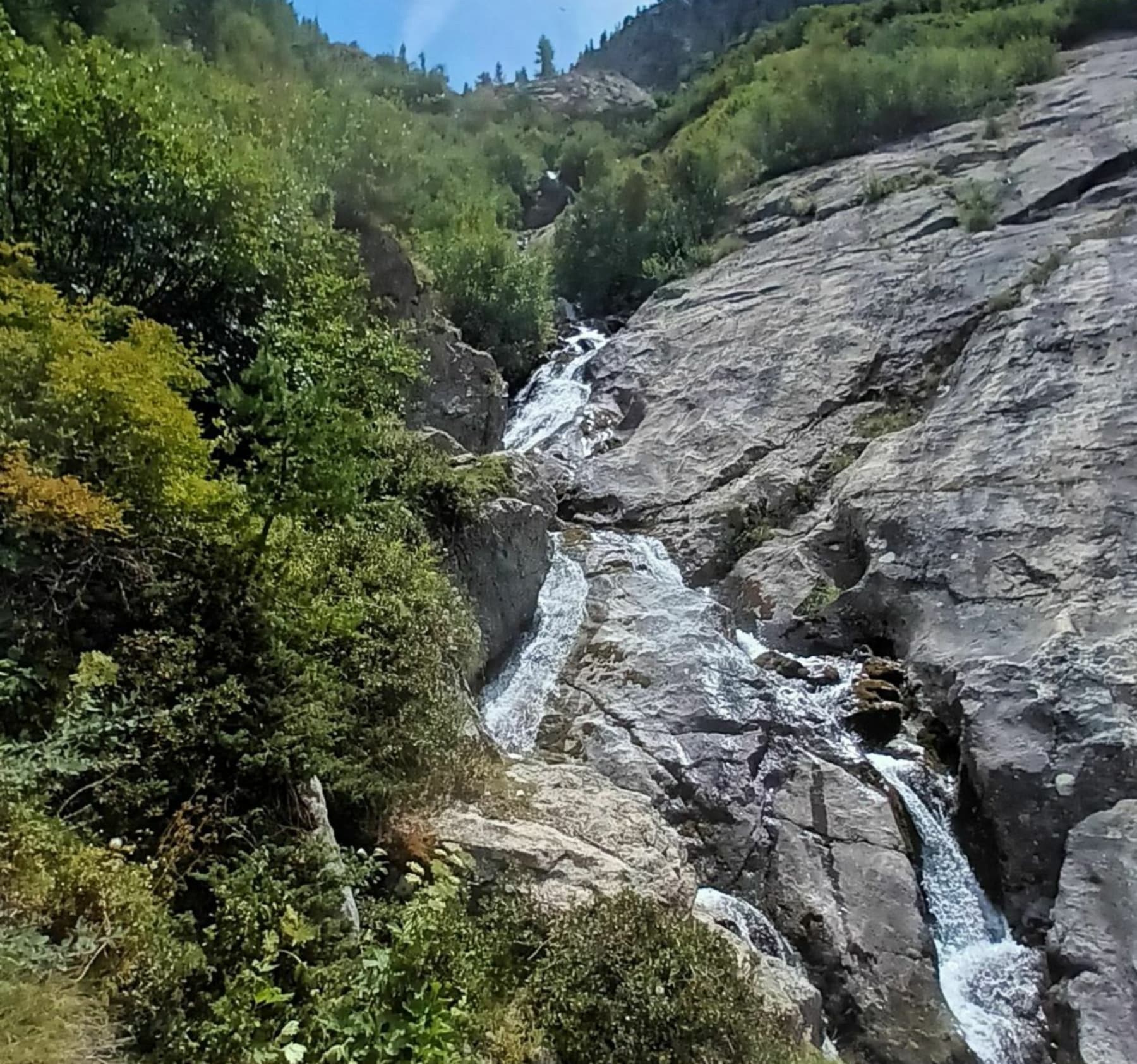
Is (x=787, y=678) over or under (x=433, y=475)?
under

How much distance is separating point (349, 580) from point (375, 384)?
3.25 m

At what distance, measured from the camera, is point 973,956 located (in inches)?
361

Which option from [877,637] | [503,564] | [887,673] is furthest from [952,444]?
[503,564]

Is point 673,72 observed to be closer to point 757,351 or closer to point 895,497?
point 757,351

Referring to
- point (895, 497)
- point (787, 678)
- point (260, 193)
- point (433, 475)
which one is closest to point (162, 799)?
point (433, 475)

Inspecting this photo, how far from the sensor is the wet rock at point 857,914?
8133mm

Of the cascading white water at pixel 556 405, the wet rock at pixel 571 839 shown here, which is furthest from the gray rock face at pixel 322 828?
the cascading white water at pixel 556 405

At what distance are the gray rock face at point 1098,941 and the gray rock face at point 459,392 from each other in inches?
514

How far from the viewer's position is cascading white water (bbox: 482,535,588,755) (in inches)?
444

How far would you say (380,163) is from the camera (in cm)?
2153

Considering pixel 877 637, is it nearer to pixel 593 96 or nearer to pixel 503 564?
pixel 503 564

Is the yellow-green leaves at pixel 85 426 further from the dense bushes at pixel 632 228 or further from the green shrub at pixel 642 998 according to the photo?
the dense bushes at pixel 632 228

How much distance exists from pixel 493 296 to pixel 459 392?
267 inches

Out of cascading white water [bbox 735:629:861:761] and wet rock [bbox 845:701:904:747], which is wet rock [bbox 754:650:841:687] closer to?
cascading white water [bbox 735:629:861:761]
